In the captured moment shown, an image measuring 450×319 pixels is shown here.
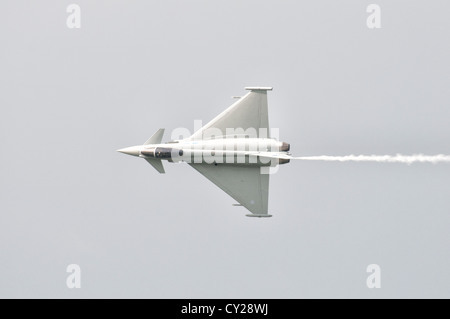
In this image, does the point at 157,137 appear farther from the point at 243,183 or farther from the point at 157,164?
the point at 243,183

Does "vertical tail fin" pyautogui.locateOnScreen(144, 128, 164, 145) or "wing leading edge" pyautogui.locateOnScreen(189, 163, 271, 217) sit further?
"wing leading edge" pyautogui.locateOnScreen(189, 163, 271, 217)

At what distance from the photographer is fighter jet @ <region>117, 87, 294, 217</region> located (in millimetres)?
38094

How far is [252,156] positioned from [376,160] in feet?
20.1

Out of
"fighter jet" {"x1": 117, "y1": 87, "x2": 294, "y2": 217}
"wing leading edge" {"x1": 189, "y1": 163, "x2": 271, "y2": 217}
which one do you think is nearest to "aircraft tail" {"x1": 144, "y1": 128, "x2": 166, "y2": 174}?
"fighter jet" {"x1": 117, "y1": 87, "x2": 294, "y2": 217}

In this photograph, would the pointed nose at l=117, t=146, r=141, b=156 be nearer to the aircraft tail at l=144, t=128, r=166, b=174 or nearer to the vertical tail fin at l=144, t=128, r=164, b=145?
the aircraft tail at l=144, t=128, r=166, b=174

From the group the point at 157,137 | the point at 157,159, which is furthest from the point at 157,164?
the point at 157,137

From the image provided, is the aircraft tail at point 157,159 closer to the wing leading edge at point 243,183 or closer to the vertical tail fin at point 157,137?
the vertical tail fin at point 157,137

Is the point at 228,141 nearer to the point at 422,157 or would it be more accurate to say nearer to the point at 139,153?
the point at 139,153

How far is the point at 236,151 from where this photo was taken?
125 ft

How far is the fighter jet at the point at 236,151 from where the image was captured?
38094 mm

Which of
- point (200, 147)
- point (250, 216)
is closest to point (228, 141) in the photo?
point (200, 147)

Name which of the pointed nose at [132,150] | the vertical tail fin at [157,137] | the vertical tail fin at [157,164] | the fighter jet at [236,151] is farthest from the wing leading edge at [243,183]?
the pointed nose at [132,150]

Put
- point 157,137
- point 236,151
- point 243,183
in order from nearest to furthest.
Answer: point 236,151 < point 157,137 < point 243,183

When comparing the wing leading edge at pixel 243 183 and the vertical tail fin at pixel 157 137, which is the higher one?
the vertical tail fin at pixel 157 137
